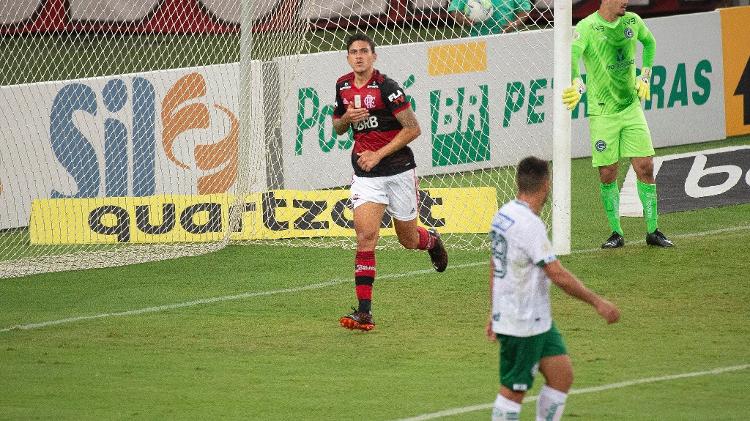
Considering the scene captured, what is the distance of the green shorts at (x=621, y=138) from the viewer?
1349cm

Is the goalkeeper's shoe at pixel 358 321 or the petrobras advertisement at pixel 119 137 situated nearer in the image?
the goalkeeper's shoe at pixel 358 321

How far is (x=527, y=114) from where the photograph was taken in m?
18.4

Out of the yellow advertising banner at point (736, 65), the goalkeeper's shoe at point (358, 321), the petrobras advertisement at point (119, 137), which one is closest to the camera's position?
the goalkeeper's shoe at point (358, 321)

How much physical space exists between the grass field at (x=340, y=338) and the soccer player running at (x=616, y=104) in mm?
458

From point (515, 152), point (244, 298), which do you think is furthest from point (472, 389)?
point (515, 152)

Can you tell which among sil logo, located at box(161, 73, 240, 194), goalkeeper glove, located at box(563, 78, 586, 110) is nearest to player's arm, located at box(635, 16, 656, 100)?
goalkeeper glove, located at box(563, 78, 586, 110)

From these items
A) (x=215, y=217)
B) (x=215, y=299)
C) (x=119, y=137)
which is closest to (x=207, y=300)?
(x=215, y=299)

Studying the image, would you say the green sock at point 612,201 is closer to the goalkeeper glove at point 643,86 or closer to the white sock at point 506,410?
the goalkeeper glove at point 643,86

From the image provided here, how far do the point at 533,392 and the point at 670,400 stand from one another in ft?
2.66

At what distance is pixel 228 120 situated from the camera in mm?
16031

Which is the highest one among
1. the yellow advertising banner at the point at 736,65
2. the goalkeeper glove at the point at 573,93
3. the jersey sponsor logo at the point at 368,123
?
the yellow advertising banner at the point at 736,65

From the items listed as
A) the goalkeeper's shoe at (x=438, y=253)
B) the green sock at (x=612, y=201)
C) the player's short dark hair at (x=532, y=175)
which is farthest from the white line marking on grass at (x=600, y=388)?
the green sock at (x=612, y=201)

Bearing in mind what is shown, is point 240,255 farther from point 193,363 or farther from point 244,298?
point 193,363

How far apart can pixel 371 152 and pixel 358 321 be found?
124 cm
